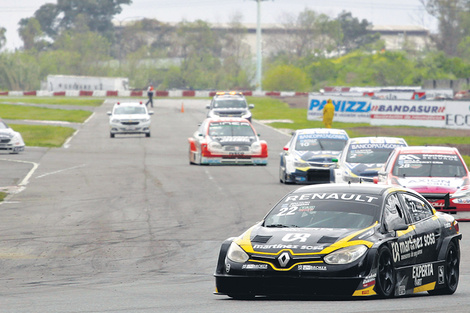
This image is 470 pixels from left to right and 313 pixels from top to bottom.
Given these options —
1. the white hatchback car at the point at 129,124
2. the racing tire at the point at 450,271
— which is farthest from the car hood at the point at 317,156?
the white hatchback car at the point at 129,124

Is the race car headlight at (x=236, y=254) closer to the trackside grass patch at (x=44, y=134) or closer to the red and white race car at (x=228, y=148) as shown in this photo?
the red and white race car at (x=228, y=148)

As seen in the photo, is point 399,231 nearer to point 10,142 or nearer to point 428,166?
point 428,166

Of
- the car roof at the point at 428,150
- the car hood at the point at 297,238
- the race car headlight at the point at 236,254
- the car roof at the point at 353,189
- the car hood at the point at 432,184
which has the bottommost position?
the car hood at the point at 432,184

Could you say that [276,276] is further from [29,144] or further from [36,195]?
[29,144]

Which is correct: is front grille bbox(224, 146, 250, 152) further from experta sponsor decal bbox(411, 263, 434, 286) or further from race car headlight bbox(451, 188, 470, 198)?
experta sponsor decal bbox(411, 263, 434, 286)

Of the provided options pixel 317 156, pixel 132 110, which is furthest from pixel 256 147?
pixel 132 110

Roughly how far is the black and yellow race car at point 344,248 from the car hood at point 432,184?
264 inches

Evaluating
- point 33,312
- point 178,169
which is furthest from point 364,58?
point 33,312

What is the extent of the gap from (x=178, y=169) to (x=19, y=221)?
11.6 m

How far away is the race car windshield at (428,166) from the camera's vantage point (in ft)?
61.9

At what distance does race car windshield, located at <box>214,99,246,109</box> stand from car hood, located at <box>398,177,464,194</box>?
29133 mm

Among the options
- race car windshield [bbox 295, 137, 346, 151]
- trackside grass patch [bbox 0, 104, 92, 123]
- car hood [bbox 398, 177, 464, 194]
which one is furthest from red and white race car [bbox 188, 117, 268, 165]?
trackside grass patch [bbox 0, 104, 92, 123]

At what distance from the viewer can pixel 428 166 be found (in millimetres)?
19016

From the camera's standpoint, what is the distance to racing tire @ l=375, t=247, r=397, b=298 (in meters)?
9.44
